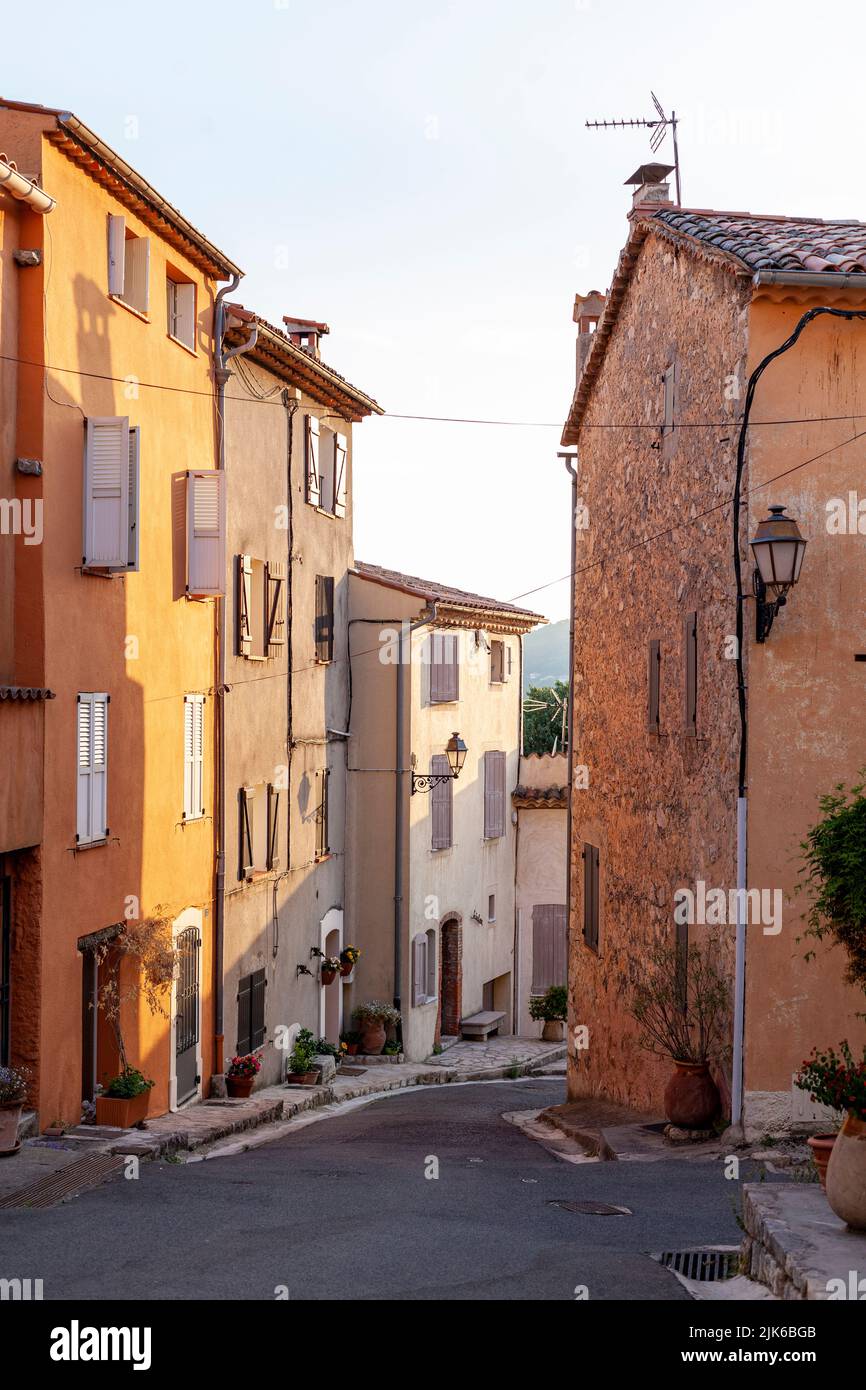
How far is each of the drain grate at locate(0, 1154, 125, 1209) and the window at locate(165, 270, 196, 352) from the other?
9.12m

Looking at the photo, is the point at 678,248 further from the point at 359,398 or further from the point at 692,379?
the point at 359,398

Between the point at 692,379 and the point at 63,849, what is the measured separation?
710 cm

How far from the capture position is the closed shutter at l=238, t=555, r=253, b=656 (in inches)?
707

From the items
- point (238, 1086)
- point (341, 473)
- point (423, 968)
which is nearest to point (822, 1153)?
point (238, 1086)

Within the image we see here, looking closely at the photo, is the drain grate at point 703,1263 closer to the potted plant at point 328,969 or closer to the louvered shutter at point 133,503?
the louvered shutter at point 133,503

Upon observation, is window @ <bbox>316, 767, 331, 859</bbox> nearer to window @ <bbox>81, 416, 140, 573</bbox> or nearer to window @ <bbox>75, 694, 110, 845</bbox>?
window @ <bbox>75, 694, 110, 845</bbox>

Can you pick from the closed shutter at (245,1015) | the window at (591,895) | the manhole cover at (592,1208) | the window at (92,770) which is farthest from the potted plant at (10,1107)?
the window at (591,895)

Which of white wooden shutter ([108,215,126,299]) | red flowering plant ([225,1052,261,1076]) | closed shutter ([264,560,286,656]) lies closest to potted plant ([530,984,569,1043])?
closed shutter ([264,560,286,656])

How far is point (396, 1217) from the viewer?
8.99 metres

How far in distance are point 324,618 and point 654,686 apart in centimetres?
904

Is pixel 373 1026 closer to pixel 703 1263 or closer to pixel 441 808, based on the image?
pixel 441 808

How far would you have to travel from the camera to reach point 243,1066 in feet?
55.9

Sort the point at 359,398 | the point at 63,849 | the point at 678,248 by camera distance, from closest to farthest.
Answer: the point at 63,849, the point at 678,248, the point at 359,398
